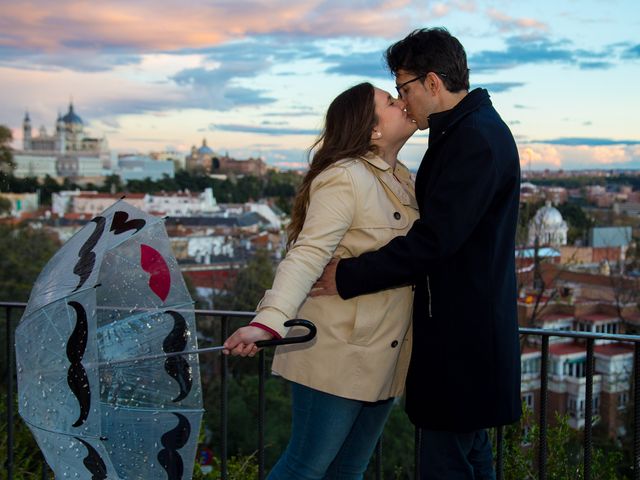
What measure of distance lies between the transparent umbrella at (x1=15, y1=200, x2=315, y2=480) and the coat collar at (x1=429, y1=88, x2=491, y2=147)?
0.51 m

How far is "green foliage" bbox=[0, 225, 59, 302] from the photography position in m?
19.2

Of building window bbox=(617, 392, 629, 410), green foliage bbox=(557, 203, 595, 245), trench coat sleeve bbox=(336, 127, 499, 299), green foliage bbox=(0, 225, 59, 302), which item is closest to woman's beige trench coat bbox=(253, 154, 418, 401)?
trench coat sleeve bbox=(336, 127, 499, 299)

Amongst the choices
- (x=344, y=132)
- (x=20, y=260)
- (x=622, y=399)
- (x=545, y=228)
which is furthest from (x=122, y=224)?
(x=545, y=228)

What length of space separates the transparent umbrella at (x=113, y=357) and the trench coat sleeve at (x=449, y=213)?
0.24 meters

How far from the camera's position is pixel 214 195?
88688 mm

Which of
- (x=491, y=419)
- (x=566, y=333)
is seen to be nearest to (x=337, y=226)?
(x=491, y=419)

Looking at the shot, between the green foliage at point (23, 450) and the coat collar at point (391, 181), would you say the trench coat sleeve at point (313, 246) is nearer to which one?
the coat collar at point (391, 181)

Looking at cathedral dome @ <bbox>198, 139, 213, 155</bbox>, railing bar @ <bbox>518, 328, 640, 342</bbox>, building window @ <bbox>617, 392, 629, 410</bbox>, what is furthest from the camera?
cathedral dome @ <bbox>198, 139, 213, 155</bbox>

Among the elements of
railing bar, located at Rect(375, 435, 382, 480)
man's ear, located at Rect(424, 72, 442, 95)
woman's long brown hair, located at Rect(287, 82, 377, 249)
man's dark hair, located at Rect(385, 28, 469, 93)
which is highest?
man's dark hair, located at Rect(385, 28, 469, 93)

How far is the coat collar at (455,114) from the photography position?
1.52 metres

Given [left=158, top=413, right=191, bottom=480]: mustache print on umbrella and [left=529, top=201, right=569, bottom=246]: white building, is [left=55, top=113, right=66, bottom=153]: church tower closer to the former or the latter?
[left=529, top=201, right=569, bottom=246]: white building

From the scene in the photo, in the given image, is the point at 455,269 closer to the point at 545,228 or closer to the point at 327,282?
the point at 327,282

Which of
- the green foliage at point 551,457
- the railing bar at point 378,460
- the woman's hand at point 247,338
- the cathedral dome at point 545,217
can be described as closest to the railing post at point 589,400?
the railing bar at point 378,460

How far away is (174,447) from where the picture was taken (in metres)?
1.64
